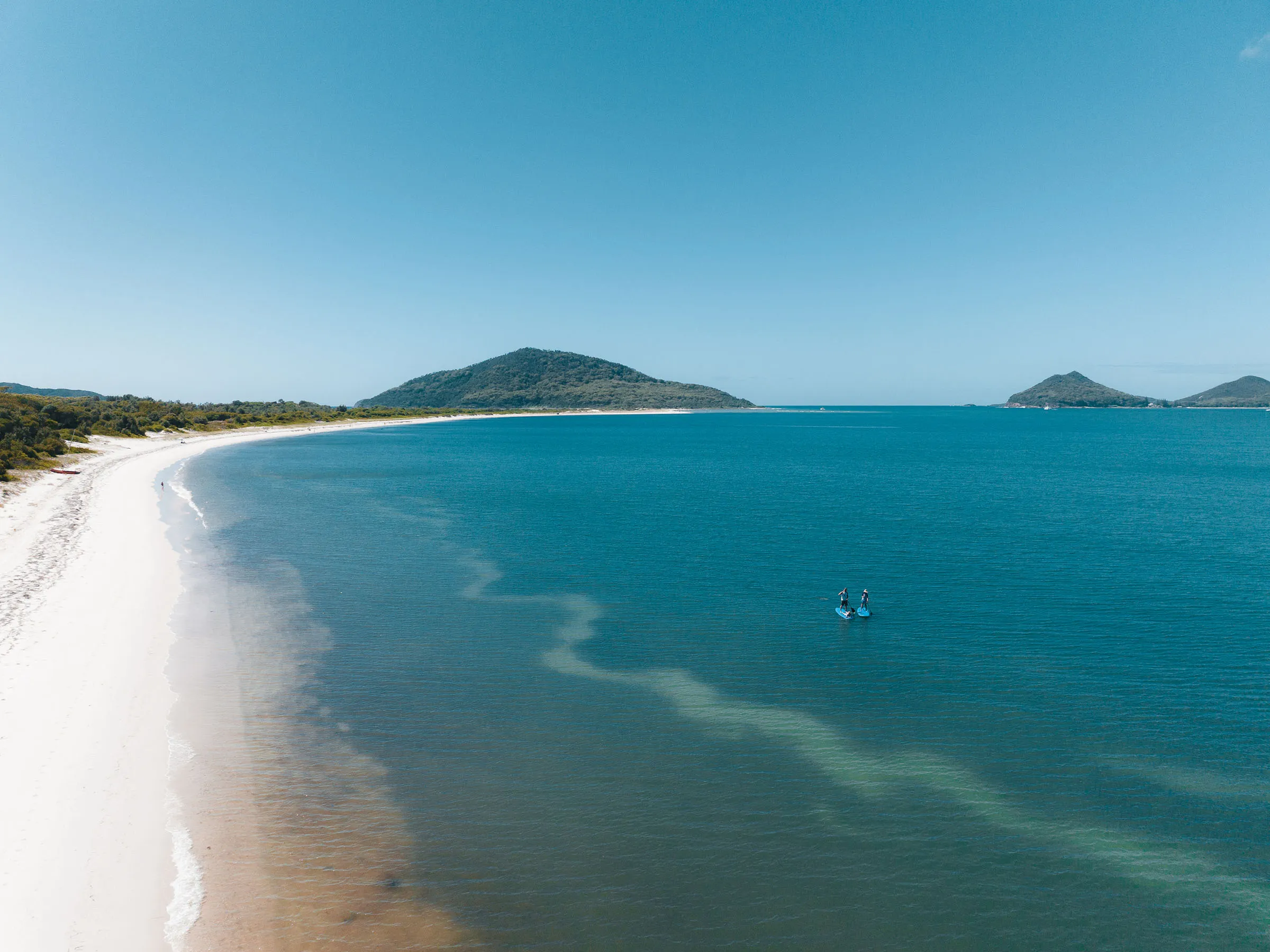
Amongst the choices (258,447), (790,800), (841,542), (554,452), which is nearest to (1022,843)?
(790,800)

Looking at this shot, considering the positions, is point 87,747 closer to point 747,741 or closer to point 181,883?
point 181,883

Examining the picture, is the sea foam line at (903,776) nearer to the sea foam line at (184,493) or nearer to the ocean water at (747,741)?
the ocean water at (747,741)

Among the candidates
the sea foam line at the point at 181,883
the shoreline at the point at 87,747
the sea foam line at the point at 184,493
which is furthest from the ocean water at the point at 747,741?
the sea foam line at the point at 184,493

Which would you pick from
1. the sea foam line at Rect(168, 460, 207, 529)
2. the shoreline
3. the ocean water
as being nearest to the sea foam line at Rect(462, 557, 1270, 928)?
the ocean water

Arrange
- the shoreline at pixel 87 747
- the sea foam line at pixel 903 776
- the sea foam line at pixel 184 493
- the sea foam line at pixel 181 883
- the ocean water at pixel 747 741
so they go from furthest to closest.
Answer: the sea foam line at pixel 184 493, the sea foam line at pixel 903 776, the ocean water at pixel 747 741, the shoreline at pixel 87 747, the sea foam line at pixel 181 883

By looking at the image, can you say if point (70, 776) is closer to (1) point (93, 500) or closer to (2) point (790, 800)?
(2) point (790, 800)

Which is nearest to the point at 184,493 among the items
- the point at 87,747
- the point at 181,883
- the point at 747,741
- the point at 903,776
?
the point at 87,747
